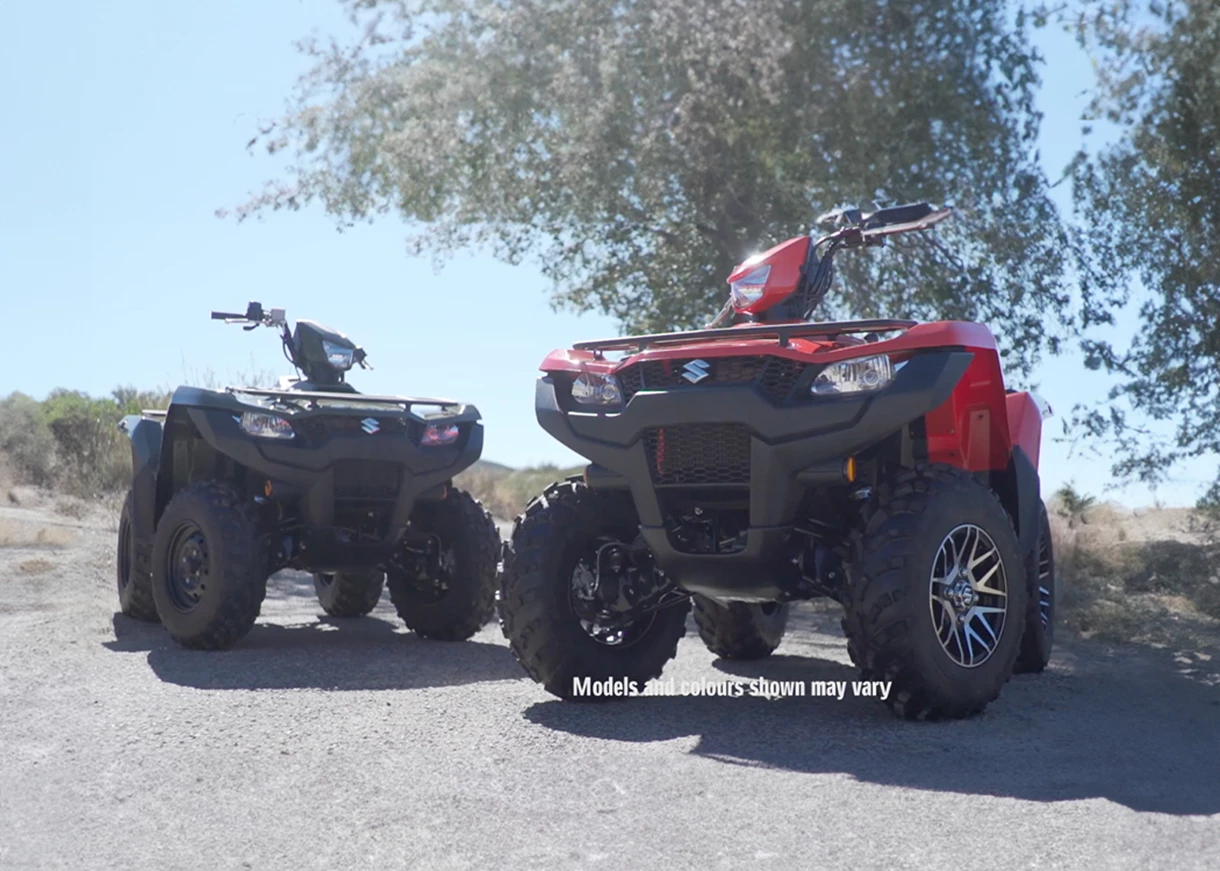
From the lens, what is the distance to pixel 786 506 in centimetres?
511

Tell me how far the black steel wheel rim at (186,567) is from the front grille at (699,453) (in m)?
3.26

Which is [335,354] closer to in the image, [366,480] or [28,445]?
[366,480]

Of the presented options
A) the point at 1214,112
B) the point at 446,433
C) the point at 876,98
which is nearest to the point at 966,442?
the point at 446,433

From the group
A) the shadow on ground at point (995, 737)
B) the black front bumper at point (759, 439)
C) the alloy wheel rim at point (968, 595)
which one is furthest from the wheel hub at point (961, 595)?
the black front bumper at point (759, 439)

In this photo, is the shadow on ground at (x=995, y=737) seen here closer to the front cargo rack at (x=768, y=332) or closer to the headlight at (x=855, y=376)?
the headlight at (x=855, y=376)

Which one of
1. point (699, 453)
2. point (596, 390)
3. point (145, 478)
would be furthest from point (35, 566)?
point (699, 453)

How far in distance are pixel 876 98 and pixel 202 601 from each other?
845 cm

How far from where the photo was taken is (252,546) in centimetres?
743

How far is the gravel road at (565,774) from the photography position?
3.37m

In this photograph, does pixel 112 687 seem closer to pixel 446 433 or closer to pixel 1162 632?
pixel 446 433

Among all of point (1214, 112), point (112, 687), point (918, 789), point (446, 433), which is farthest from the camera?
point (1214, 112)

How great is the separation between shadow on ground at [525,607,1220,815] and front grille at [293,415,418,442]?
2534 millimetres

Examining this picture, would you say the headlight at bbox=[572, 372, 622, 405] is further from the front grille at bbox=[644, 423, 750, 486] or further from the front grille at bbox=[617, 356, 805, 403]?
the front grille at bbox=[644, 423, 750, 486]

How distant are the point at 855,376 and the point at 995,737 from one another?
4.26ft
